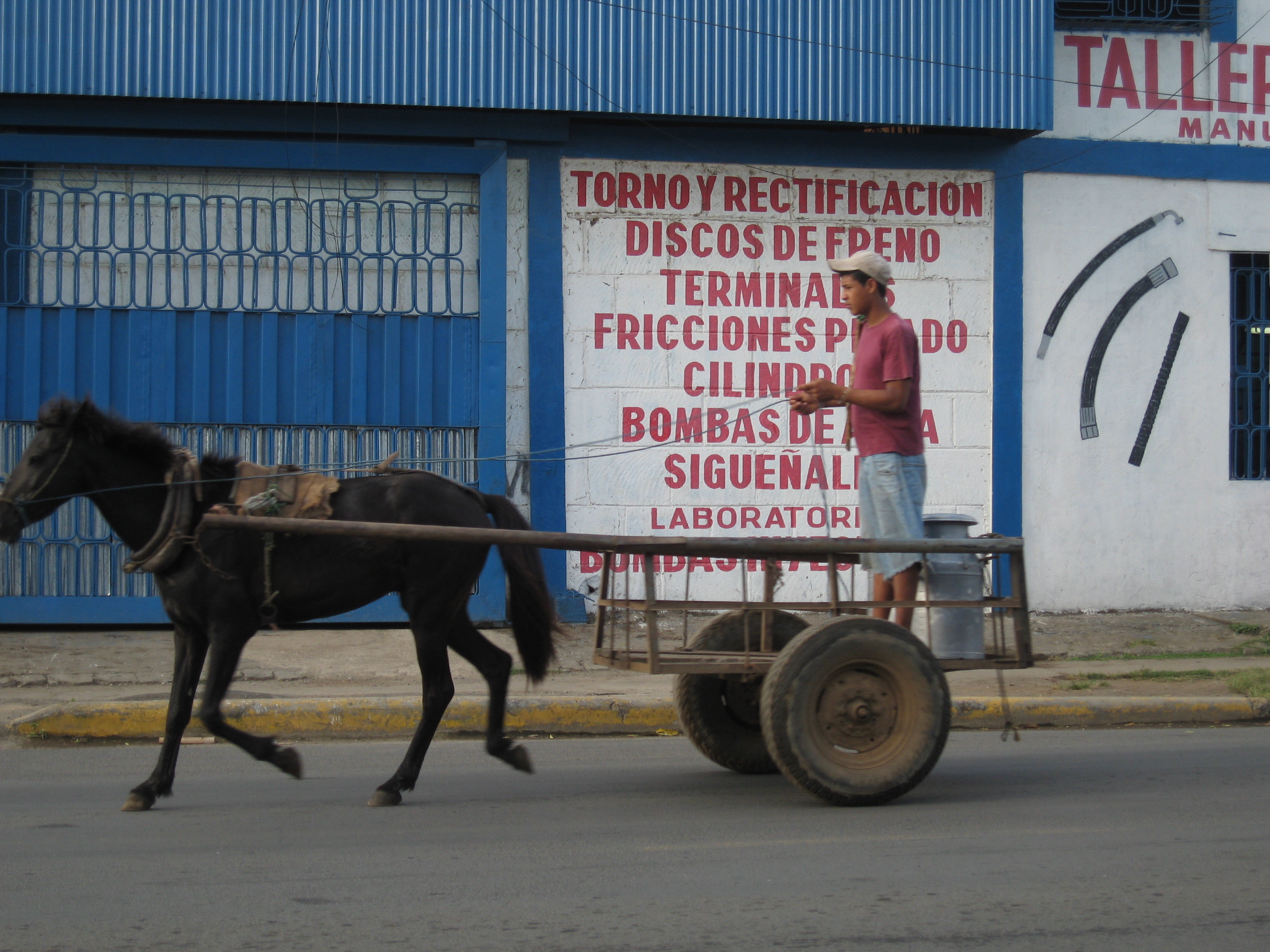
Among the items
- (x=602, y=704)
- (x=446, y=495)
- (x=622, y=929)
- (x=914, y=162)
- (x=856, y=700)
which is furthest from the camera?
(x=914, y=162)

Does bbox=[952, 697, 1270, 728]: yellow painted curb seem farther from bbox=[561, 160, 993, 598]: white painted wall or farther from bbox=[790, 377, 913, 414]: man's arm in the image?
bbox=[561, 160, 993, 598]: white painted wall

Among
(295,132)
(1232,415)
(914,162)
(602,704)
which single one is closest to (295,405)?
(295,132)

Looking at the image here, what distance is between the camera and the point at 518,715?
688 centimetres

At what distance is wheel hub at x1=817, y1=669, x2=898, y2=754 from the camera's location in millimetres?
4793

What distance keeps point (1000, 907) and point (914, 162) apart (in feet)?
25.6

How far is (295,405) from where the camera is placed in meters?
9.48

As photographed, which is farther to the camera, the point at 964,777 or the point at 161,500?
the point at 964,777

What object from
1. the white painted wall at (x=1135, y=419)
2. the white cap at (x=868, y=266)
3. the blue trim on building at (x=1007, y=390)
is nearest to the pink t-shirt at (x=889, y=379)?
the white cap at (x=868, y=266)

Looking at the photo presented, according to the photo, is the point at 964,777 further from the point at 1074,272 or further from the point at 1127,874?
the point at 1074,272

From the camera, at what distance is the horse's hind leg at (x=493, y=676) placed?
5.28m

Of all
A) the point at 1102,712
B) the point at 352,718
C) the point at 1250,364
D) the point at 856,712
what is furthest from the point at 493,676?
the point at 1250,364

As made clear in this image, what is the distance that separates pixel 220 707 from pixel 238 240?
5.61m

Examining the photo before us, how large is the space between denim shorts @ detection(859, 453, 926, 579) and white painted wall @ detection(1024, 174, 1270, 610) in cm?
541

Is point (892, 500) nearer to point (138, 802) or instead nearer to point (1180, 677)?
point (138, 802)
